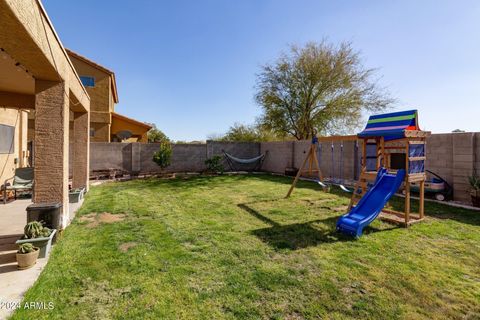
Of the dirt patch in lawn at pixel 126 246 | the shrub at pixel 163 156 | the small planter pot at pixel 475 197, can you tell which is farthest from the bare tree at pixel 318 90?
the dirt patch in lawn at pixel 126 246

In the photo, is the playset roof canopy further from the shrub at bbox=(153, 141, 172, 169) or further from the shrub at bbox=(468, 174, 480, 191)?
the shrub at bbox=(153, 141, 172, 169)

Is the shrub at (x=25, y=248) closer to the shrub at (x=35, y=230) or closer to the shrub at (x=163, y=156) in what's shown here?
the shrub at (x=35, y=230)

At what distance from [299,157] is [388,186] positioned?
733cm

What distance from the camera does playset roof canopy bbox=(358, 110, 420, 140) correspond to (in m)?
4.21

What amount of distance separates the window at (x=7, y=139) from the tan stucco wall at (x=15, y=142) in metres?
0.11

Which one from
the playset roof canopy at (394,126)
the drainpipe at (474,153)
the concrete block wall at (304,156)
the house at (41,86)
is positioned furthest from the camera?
the concrete block wall at (304,156)

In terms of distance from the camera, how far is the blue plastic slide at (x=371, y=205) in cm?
362

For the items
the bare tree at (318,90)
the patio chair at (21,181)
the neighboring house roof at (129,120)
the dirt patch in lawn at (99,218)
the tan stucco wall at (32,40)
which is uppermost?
the bare tree at (318,90)

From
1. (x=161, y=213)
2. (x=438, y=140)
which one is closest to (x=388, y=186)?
(x=438, y=140)

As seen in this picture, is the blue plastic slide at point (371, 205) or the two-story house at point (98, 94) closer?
the blue plastic slide at point (371, 205)

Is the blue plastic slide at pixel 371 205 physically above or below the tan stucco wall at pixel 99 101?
below

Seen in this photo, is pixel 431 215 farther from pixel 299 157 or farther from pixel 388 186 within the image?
pixel 299 157

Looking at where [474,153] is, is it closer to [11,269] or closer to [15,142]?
[11,269]

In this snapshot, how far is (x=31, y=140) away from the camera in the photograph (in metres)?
10.1
